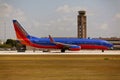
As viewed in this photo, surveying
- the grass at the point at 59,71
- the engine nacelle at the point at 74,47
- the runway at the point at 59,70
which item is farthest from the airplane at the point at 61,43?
the grass at the point at 59,71

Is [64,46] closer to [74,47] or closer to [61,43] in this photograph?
[61,43]

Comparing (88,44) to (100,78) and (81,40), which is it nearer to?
(81,40)

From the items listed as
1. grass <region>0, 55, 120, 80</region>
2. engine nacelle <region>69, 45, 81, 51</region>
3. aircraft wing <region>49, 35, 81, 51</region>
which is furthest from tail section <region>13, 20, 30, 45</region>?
grass <region>0, 55, 120, 80</region>

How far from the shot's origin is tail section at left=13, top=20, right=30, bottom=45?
122725 millimetres

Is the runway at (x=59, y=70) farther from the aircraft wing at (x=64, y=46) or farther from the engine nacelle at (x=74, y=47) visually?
the aircraft wing at (x=64, y=46)

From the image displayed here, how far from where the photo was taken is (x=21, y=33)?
124 m

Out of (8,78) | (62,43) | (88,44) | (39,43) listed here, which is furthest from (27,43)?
(8,78)

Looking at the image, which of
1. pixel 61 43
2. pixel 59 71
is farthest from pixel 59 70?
pixel 61 43

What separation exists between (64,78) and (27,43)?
314 feet

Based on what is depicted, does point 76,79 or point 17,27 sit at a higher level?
point 17,27

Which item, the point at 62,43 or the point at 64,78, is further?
the point at 62,43

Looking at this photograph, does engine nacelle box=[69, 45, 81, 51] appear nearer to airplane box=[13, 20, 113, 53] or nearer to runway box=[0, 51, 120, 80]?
airplane box=[13, 20, 113, 53]

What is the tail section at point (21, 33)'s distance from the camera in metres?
123

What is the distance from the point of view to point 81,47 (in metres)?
122
